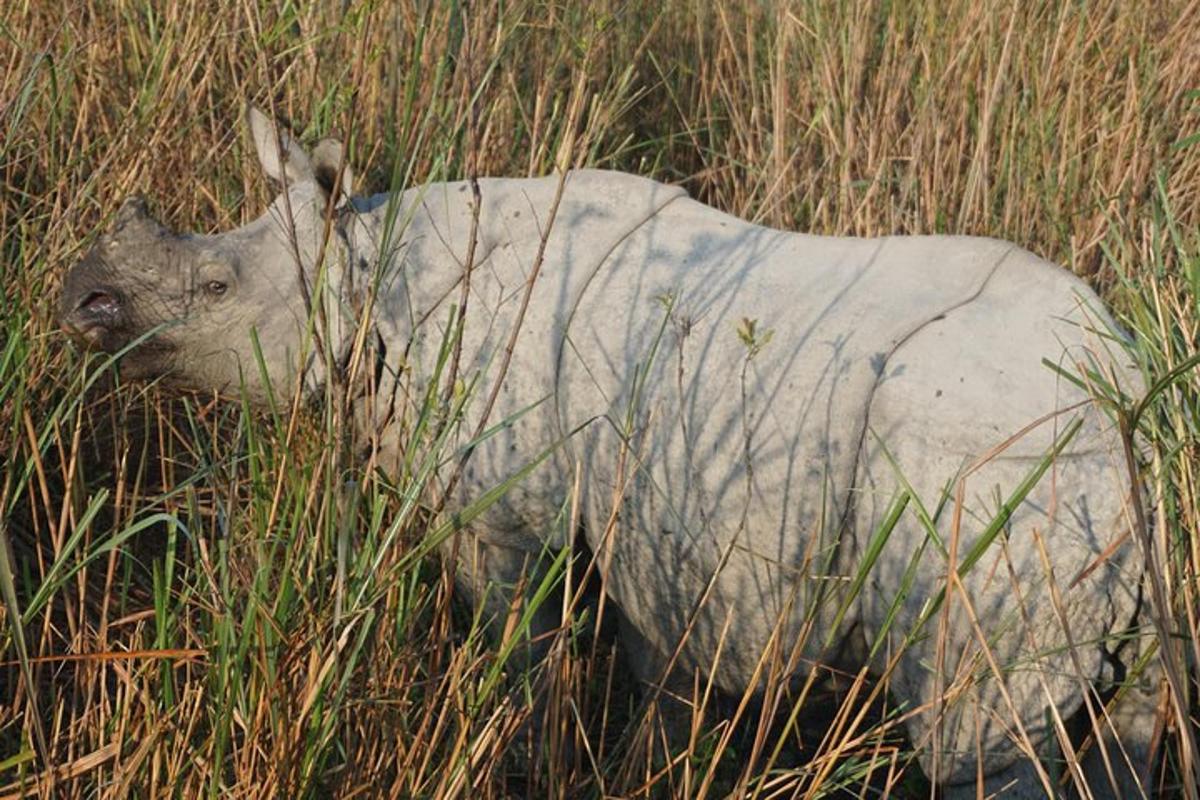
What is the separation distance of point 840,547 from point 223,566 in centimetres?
115

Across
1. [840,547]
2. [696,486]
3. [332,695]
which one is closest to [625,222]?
[696,486]

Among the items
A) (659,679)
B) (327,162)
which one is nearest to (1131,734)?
(659,679)

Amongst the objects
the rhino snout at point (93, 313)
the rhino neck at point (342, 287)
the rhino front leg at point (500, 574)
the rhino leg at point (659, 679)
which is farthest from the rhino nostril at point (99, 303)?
the rhino leg at point (659, 679)

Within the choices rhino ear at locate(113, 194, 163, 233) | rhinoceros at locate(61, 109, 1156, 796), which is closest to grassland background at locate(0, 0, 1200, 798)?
rhinoceros at locate(61, 109, 1156, 796)

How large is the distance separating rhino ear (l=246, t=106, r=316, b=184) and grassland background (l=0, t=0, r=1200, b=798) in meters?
0.17

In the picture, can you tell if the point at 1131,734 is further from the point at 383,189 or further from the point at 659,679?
the point at 383,189

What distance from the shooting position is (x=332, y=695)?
2.57m

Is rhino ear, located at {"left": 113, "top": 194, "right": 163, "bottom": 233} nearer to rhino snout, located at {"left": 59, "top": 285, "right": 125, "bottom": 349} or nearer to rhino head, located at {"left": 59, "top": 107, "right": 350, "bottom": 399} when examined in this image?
rhino head, located at {"left": 59, "top": 107, "right": 350, "bottom": 399}

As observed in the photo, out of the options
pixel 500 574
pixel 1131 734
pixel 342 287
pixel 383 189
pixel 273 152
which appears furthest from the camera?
pixel 383 189

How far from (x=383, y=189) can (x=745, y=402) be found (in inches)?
67.6

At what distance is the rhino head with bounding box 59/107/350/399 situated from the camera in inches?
146

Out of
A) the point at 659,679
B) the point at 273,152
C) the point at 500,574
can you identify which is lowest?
the point at 659,679

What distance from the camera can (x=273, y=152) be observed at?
3.96 metres

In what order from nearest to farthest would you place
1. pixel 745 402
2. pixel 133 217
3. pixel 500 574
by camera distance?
pixel 745 402, pixel 500 574, pixel 133 217
